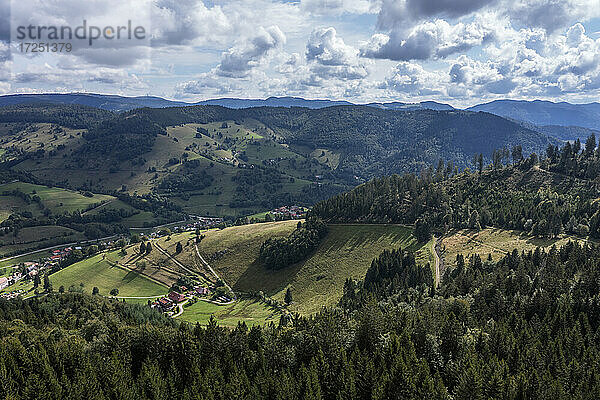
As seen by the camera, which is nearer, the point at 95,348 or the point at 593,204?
the point at 95,348

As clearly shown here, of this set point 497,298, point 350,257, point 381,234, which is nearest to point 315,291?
point 350,257

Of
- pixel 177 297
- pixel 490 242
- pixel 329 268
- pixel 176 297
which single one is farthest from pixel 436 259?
pixel 176 297

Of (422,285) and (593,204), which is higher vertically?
(593,204)

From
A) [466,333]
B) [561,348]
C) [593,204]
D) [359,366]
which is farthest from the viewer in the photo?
[593,204]

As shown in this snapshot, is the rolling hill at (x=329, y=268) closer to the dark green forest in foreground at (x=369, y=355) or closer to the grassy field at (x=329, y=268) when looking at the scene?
the grassy field at (x=329, y=268)

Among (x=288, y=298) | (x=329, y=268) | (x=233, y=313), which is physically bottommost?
(x=233, y=313)

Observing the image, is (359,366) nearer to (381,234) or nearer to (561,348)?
(561,348)

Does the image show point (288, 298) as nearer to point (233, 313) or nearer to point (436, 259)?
point (233, 313)

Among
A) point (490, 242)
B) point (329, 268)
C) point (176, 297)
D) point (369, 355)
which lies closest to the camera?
point (369, 355)
